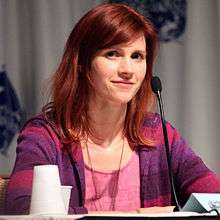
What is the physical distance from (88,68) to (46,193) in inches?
24.4

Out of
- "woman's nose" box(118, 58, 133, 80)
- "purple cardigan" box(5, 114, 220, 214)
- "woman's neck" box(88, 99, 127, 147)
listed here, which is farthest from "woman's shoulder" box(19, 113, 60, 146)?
"woman's nose" box(118, 58, 133, 80)

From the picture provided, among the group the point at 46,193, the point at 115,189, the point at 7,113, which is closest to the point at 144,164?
the point at 115,189

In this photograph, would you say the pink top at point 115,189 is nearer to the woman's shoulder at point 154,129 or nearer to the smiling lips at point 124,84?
the woman's shoulder at point 154,129

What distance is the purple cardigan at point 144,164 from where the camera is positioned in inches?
60.2

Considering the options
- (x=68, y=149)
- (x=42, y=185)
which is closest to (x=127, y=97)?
(x=68, y=149)

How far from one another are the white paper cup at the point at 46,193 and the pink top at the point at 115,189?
1.47ft

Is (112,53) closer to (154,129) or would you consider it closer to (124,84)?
(124,84)

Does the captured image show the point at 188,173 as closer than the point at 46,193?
No

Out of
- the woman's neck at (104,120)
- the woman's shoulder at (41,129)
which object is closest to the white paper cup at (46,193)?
the woman's shoulder at (41,129)

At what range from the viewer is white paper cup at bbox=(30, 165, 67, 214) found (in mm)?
1116

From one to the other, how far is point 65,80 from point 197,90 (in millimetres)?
739

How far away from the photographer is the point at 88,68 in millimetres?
1677

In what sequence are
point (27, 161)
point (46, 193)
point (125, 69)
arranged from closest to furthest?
point (46, 193)
point (27, 161)
point (125, 69)

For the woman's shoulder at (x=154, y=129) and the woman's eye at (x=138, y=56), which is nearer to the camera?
the woman's eye at (x=138, y=56)
